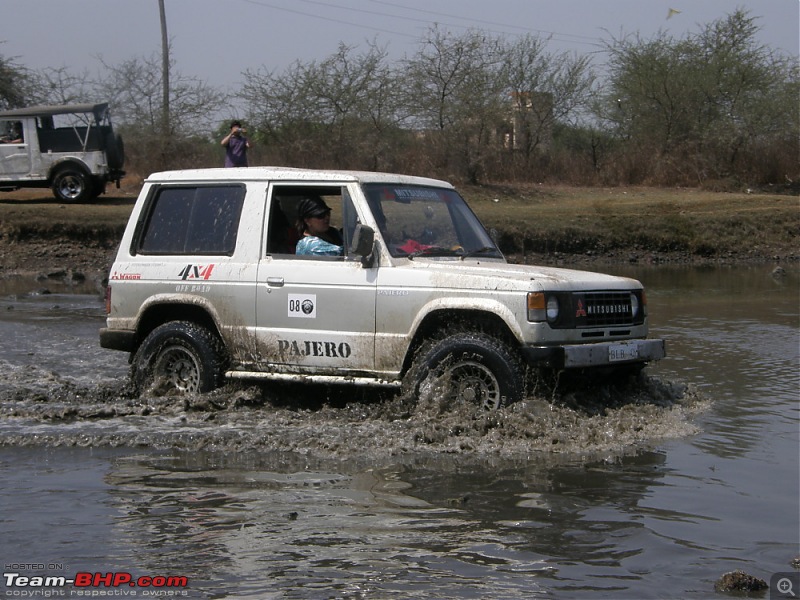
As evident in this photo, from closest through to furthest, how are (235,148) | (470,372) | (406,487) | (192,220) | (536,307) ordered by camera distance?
1. (406,487)
2. (536,307)
3. (470,372)
4. (192,220)
5. (235,148)

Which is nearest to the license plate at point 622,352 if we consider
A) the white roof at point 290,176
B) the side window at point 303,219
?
the white roof at point 290,176

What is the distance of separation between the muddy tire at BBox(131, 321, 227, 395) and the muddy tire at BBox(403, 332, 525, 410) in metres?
1.73

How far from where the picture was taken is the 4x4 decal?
8383 mm

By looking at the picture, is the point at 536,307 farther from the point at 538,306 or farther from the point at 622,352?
the point at 622,352

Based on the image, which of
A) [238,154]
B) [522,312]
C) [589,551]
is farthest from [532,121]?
[589,551]

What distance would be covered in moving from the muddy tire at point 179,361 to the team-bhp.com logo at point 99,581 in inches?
145

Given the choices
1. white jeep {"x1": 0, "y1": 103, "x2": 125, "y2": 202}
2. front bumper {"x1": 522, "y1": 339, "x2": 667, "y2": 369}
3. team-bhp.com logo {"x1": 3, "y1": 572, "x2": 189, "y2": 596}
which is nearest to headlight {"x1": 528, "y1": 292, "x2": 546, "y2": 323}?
front bumper {"x1": 522, "y1": 339, "x2": 667, "y2": 369}

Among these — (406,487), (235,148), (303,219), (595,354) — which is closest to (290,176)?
(303,219)

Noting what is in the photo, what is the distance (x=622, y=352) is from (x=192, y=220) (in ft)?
11.7

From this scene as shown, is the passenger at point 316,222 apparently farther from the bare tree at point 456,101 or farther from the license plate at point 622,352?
the bare tree at point 456,101

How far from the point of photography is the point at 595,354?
7.26 m

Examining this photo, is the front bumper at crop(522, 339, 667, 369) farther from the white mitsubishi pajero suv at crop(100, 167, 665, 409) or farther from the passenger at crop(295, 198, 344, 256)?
the passenger at crop(295, 198, 344, 256)

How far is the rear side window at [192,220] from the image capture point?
8461 mm

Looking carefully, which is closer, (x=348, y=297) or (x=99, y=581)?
(x=99, y=581)
